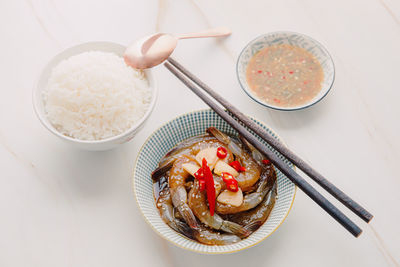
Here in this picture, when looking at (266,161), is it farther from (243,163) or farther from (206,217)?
(206,217)

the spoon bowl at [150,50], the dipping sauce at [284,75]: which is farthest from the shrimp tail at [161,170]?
the dipping sauce at [284,75]

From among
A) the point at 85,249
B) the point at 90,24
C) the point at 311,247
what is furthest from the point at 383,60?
the point at 85,249

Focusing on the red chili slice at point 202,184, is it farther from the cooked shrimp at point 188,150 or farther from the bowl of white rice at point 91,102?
the bowl of white rice at point 91,102

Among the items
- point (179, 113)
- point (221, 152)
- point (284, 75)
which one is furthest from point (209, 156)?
point (284, 75)

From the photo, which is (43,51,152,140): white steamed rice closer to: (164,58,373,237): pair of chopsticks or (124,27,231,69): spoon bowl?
(124,27,231,69): spoon bowl

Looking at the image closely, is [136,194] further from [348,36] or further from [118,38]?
[348,36]

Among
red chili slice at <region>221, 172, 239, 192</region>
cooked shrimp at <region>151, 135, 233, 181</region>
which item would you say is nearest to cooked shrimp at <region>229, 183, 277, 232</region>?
red chili slice at <region>221, 172, 239, 192</region>
